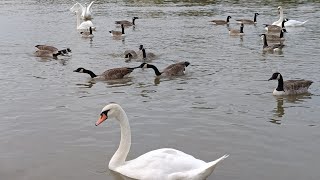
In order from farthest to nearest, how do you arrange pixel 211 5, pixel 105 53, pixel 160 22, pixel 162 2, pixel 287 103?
pixel 162 2 → pixel 211 5 → pixel 160 22 → pixel 105 53 → pixel 287 103

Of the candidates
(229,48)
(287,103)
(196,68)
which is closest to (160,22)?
(229,48)

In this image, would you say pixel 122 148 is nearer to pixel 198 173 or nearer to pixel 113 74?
pixel 198 173

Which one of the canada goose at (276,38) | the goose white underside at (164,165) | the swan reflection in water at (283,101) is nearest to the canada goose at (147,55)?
the swan reflection in water at (283,101)

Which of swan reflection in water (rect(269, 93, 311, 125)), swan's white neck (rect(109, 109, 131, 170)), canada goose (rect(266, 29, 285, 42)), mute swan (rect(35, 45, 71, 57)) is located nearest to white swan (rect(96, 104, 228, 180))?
swan's white neck (rect(109, 109, 131, 170))

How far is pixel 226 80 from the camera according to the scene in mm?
16141

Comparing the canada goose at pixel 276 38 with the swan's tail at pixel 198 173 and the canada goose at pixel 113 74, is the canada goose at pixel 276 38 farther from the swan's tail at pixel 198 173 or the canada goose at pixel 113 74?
the swan's tail at pixel 198 173

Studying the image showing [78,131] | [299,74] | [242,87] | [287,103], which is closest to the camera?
[78,131]

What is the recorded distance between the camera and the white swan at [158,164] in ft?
25.8

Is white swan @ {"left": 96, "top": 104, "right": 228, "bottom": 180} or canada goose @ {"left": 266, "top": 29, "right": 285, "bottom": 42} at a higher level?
white swan @ {"left": 96, "top": 104, "right": 228, "bottom": 180}

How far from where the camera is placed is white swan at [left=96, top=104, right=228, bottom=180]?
7.87 m

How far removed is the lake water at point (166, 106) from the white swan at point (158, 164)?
38 centimetres

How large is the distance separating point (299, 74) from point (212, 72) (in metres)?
2.85

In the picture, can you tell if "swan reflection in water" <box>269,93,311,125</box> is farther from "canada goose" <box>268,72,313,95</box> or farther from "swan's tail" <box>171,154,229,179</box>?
"swan's tail" <box>171,154,229,179</box>

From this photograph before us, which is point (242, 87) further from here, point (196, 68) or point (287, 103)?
point (196, 68)
